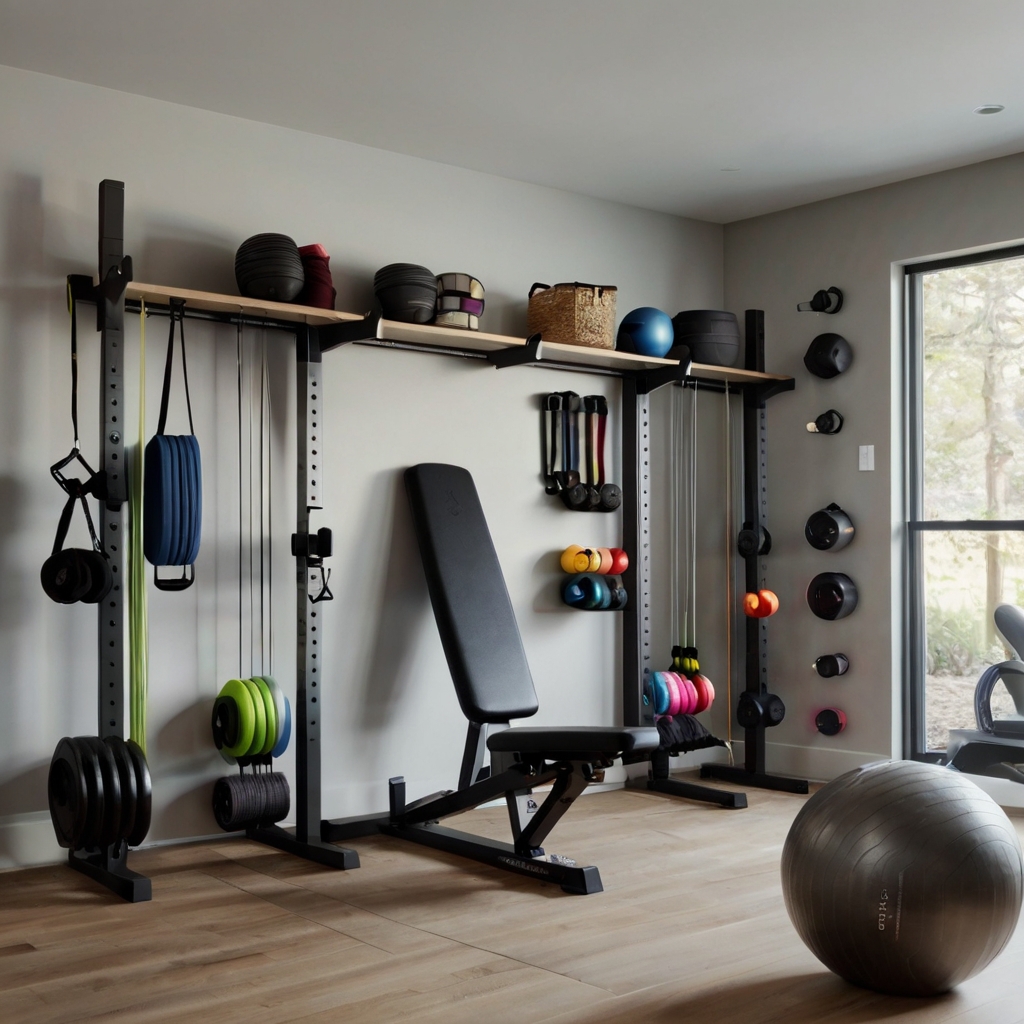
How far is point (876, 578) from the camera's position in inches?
189

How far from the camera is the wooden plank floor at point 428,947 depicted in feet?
7.79

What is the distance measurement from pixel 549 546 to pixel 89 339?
1978mm

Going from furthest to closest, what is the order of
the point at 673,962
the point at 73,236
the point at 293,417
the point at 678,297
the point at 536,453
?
the point at 678,297 → the point at 536,453 → the point at 293,417 → the point at 73,236 → the point at 673,962

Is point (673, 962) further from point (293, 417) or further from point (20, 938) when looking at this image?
point (293, 417)

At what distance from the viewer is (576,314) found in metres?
4.37

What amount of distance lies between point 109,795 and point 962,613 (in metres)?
3.35

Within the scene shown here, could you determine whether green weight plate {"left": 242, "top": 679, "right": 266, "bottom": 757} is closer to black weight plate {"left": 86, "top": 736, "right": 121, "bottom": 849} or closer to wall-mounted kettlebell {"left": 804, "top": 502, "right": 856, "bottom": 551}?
black weight plate {"left": 86, "top": 736, "right": 121, "bottom": 849}

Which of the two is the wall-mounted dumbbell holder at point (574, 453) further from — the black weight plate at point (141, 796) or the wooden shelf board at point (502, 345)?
the black weight plate at point (141, 796)

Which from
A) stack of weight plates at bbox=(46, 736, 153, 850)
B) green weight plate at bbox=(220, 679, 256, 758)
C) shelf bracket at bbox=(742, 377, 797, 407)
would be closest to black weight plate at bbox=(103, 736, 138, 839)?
stack of weight plates at bbox=(46, 736, 153, 850)

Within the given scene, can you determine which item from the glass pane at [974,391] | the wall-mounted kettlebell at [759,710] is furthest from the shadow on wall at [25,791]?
the glass pane at [974,391]

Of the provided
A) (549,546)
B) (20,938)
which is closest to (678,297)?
(549,546)

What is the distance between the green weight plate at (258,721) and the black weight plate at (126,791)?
544 mm

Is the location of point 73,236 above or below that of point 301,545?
above

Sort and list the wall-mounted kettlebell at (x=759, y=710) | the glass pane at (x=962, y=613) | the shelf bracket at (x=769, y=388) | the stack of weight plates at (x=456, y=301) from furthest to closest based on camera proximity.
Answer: the shelf bracket at (x=769, y=388), the wall-mounted kettlebell at (x=759, y=710), the glass pane at (x=962, y=613), the stack of weight plates at (x=456, y=301)
